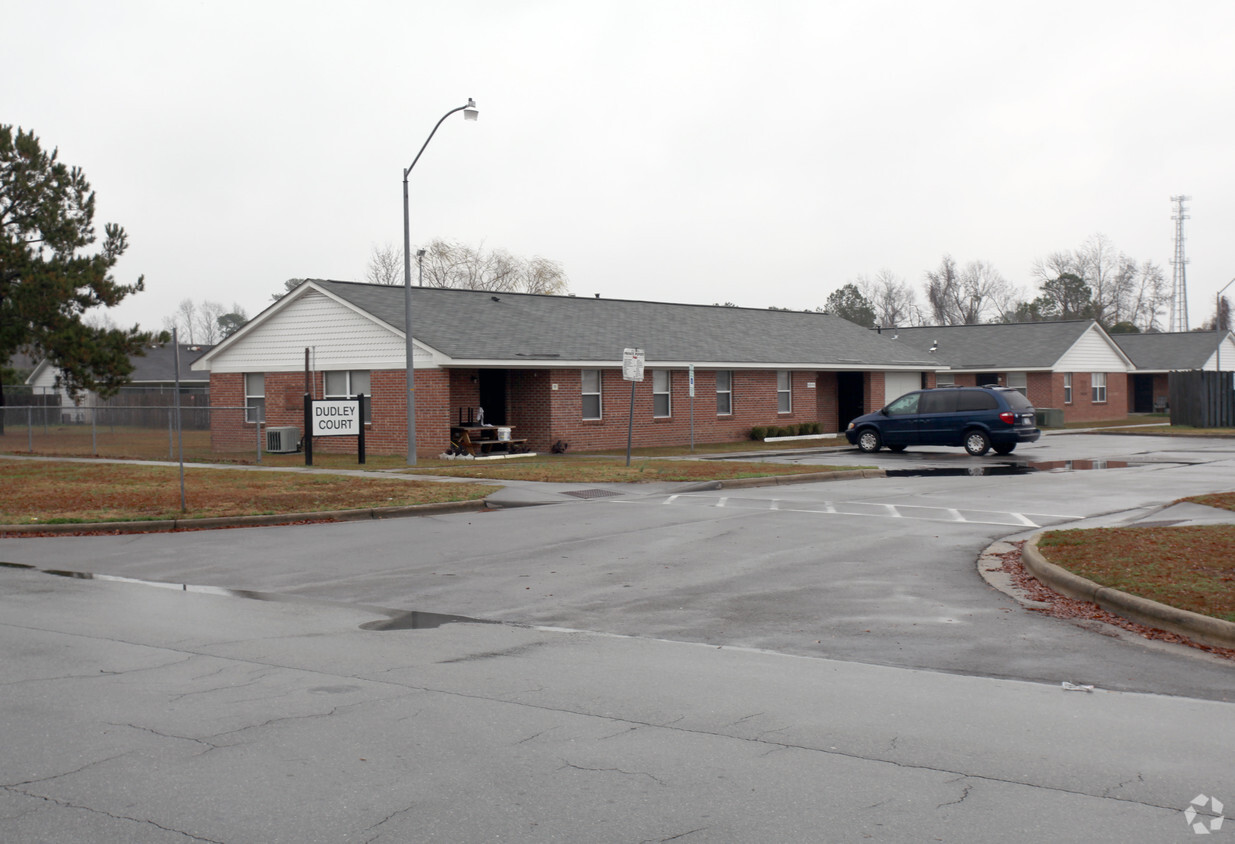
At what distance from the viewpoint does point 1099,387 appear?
5528 centimetres

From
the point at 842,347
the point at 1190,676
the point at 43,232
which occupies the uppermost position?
the point at 43,232

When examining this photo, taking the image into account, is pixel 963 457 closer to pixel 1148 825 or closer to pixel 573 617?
pixel 573 617

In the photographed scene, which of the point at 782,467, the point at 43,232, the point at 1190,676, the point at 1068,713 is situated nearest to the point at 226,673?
the point at 1068,713

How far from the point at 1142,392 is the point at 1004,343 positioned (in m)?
16.9

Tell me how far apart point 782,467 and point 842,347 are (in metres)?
19.7

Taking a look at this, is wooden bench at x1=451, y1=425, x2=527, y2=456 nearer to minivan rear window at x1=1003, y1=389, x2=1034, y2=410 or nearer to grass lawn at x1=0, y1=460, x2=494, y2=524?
grass lawn at x1=0, y1=460, x2=494, y2=524

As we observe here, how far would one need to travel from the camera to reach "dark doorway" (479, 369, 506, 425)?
105 ft

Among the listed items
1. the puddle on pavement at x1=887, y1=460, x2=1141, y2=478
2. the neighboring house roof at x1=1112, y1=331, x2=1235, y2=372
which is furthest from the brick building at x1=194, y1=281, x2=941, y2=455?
the neighboring house roof at x1=1112, y1=331, x2=1235, y2=372

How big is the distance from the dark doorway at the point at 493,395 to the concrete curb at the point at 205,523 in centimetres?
1474

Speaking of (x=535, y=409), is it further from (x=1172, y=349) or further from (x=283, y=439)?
(x=1172, y=349)

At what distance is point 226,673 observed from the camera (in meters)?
7.31

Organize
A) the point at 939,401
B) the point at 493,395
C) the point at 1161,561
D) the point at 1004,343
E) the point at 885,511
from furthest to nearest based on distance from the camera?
the point at 1004,343
the point at 493,395
the point at 939,401
the point at 885,511
the point at 1161,561

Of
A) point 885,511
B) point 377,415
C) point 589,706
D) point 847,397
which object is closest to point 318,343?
point 377,415

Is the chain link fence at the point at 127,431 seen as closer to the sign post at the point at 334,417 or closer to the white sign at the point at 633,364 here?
the sign post at the point at 334,417
